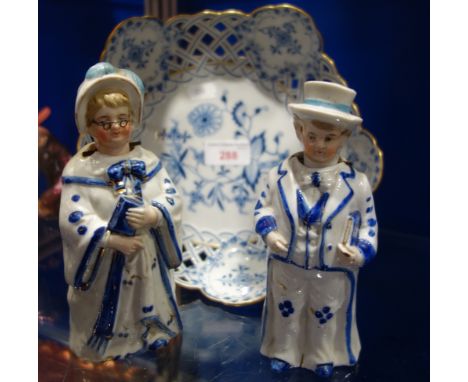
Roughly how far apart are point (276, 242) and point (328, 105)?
345 mm

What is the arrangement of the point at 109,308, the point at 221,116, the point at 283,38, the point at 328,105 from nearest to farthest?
the point at 328,105, the point at 109,308, the point at 283,38, the point at 221,116

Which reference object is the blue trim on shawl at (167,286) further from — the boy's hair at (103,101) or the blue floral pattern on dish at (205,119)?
the blue floral pattern on dish at (205,119)

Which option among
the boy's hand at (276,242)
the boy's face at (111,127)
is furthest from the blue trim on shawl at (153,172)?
the boy's hand at (276,242)

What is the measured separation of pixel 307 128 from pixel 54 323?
3.09 feet

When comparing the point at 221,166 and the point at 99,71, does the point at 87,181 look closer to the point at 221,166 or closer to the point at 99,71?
the point at 99,71

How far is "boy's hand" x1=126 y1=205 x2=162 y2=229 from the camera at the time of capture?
3.95 ft

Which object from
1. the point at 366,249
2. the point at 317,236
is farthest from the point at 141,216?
the point at 366,249

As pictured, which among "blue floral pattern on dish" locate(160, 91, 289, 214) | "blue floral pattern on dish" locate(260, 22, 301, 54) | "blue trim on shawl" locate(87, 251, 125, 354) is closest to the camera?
"blue trim on shawl" locate(87, 251, 125, 354)

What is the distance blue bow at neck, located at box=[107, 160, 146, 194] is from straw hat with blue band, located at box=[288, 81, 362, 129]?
41 centimetres

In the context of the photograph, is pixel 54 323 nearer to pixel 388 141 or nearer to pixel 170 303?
pixel 170 303

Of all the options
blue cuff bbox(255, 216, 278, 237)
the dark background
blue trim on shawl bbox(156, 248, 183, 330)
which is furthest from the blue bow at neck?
the dark background

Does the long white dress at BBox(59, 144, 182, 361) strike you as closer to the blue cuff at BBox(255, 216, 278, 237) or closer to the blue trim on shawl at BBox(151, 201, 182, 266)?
the blue trim on shawl at BBox(151, 201, 182, 266)

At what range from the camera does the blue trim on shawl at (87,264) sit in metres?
1.21

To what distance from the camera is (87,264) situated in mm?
1236
